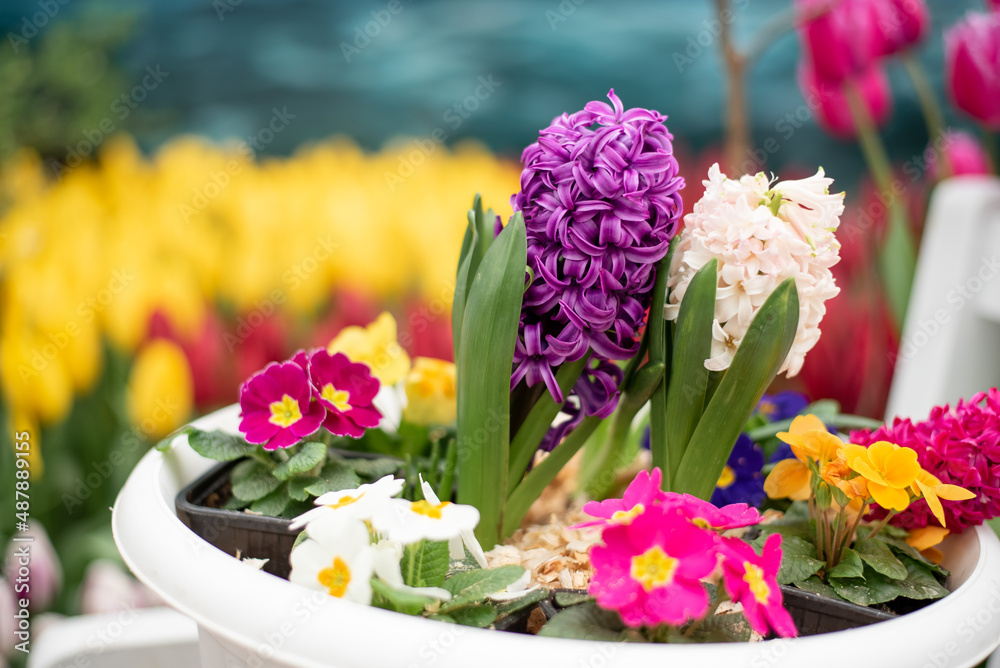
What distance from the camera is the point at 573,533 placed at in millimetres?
637

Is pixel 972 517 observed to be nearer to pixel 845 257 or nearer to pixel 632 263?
pixel 632 263

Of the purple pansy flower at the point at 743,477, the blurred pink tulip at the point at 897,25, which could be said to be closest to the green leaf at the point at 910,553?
the purple pansy flower at the point at 743,477

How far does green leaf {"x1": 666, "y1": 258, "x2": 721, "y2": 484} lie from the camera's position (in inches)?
20.6

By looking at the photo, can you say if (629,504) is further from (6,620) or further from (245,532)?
(6,620)

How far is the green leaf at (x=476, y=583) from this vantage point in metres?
0.47

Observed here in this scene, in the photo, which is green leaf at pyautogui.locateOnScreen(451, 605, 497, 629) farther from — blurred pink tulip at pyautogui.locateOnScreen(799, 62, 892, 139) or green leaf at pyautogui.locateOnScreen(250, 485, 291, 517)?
blurred pink tulip at pyautogui.locateOnScreen(799, 62, 892, 139)

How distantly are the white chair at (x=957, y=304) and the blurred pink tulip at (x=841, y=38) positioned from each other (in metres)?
0.37

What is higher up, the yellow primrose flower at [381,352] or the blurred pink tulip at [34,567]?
the yellow primrose flower at [381,352]

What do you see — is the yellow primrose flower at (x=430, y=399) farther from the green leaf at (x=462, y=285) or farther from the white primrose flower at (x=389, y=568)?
the white primrose flower at (x=389, y=568)

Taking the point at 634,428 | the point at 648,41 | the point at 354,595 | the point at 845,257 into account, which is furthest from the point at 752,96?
the point at 354,595

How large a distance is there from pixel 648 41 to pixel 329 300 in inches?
66.9

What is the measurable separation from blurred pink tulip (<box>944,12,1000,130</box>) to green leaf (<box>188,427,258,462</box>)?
39.0 inches

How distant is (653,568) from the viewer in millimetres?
413

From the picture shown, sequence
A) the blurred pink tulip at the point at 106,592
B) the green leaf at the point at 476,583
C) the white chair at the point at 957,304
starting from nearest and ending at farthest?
the green leaf at the point at 476,583 → the white chair at the point at 957,304 → the blurred pink tulip at the point at 106,592
